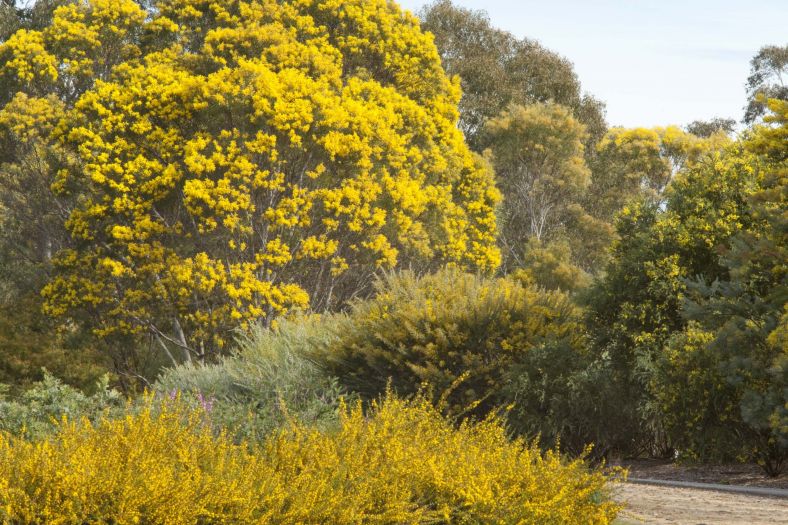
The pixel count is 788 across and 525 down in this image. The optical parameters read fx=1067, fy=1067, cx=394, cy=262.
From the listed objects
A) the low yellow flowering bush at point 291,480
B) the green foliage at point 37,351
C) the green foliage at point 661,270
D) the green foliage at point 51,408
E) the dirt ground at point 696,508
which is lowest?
the green foliage at point 37,351

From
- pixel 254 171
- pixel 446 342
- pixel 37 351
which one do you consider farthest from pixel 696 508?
pixel 37 351

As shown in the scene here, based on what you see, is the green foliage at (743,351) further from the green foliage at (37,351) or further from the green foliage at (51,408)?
the green foliage at (37,351)

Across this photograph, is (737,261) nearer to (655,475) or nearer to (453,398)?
(655,475)

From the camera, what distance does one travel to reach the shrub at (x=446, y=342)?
14.5m

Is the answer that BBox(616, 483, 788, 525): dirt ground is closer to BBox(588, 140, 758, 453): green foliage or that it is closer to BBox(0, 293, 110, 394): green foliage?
BBox(588, 140, 758, 453): green foliage

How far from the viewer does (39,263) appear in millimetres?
29531

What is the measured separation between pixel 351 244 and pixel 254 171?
3201mm

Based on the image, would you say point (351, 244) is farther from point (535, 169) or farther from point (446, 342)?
point (535, 169)

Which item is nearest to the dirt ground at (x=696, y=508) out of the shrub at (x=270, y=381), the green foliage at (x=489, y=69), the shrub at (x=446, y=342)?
the shrub at (x=270, y=381)

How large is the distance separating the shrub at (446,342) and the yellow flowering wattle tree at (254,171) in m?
8.29

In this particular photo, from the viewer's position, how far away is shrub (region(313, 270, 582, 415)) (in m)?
14.5

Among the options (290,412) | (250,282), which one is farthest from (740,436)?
(250,282)

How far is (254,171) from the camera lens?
2350cm

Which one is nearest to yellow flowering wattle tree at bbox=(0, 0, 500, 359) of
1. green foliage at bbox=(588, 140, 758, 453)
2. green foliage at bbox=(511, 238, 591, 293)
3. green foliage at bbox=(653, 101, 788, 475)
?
green foliage at bbox=(511, 238, 591, 293)
